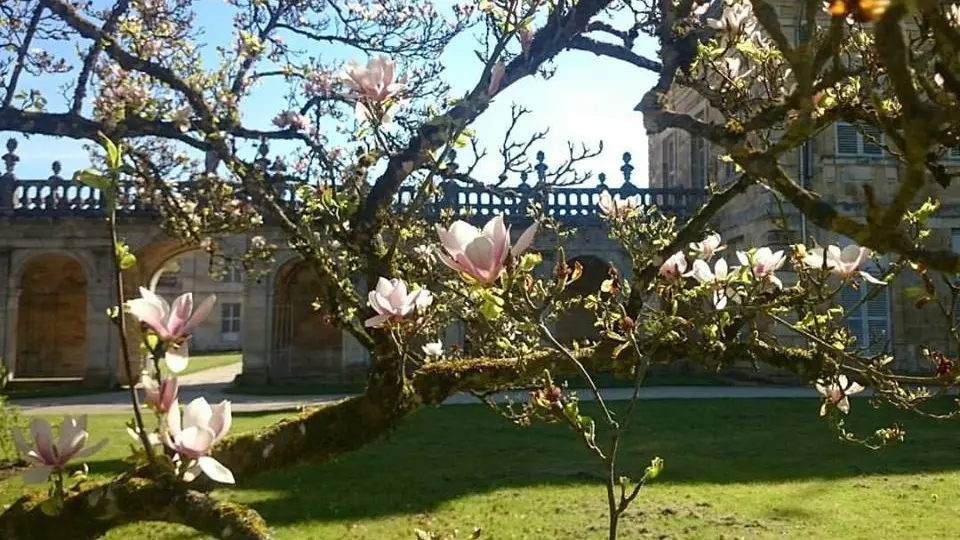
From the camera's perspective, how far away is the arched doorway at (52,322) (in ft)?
85.0

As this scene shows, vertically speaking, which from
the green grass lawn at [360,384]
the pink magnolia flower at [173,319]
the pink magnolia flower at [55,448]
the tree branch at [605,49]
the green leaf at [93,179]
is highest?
the tree branch at [605,49]

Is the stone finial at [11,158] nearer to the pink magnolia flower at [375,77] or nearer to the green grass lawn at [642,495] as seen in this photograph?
the green grass lawn at [642,495]

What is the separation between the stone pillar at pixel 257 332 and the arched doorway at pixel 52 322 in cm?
686

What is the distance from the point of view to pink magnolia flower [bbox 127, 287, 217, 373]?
150 centimetres

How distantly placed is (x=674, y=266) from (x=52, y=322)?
2733 centimetres

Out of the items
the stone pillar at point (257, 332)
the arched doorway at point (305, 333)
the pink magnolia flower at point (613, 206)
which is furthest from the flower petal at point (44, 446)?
the arched doorway at point (305, 333)

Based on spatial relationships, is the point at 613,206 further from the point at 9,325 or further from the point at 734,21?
the point at 9,325

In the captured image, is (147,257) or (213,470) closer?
(213,470)

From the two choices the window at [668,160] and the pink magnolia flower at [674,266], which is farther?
the window at [668,160]

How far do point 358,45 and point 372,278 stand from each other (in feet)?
17.1

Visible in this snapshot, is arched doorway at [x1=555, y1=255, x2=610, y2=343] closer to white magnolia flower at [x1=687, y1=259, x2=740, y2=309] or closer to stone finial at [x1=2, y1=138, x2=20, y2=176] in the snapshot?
stone finial at [x1=2, y1=138, x2=20, y2=176]

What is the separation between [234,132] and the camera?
6113 mm

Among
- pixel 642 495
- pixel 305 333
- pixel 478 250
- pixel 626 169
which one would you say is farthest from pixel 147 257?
pixel 478 250

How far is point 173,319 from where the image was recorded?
153 centimetres
